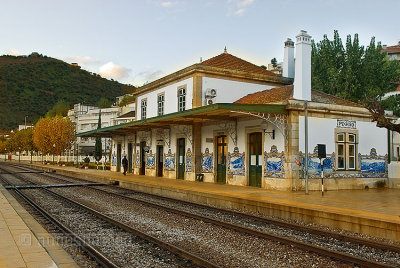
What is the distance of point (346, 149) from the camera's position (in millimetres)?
17766

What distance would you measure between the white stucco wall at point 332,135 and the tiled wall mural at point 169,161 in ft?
33.0

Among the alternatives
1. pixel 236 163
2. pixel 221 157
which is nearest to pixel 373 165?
pixel 236 163

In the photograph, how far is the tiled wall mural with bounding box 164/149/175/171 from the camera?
2425 centimetres

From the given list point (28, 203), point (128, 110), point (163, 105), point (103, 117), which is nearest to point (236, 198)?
point (28, 203)

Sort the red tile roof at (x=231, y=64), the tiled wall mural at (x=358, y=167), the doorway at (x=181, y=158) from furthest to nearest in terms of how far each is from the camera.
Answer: the doorway at (x=181, y=158) < the red tile roof at (x=231, y=64) < the tiled wall mural at (x=358, y=167)

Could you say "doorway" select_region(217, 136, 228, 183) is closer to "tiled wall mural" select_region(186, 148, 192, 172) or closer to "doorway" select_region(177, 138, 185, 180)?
"tiled wall mural" select_region(186, 148, 192, 172)

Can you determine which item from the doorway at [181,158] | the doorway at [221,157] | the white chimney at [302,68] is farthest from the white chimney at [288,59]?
the doorway at [181,158]

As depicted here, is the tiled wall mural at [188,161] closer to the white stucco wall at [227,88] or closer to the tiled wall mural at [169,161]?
the tiled wall mural at [169,161]

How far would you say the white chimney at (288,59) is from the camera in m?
22.5

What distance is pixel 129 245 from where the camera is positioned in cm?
762

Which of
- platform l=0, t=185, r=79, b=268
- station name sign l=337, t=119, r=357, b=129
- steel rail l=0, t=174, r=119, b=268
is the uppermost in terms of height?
station name sign l=337, t=119, r=357, b=129

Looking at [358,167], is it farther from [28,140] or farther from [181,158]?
[28,140]

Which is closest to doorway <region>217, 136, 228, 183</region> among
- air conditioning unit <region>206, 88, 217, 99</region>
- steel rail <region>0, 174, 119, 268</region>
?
air conditioning unit <region>206, 88, 217, 99</region>

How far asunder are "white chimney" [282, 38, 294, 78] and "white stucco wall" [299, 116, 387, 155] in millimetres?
6559
